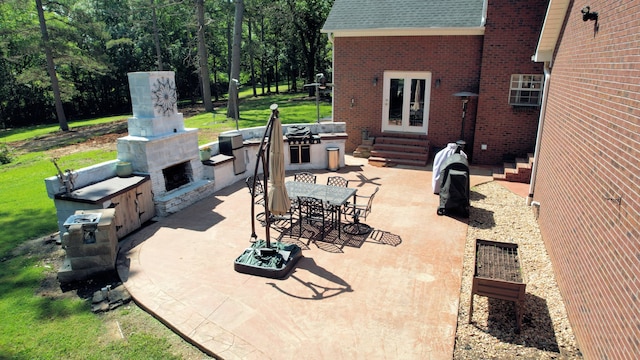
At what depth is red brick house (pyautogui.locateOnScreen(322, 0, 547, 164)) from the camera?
13.1 meters

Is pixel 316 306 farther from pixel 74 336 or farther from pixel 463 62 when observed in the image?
pixel 463 62

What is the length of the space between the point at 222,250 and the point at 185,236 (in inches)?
47.3

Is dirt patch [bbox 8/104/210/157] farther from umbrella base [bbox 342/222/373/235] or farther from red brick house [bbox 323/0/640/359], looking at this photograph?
umbrella base [bbox 342/222/373/235]

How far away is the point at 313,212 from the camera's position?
9.08 metres

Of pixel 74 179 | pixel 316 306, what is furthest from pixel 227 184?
pixel 316 306

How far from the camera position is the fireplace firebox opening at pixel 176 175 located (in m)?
10.3

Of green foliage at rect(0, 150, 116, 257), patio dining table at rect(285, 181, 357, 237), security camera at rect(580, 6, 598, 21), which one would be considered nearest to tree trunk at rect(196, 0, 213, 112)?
green foliage at rect(0, 150, 116, 257)

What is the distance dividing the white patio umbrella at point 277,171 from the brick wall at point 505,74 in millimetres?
9539

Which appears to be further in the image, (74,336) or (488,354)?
(74,336)

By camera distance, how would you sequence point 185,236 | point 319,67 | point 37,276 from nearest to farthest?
1. point 37,276
2. point 185,236
3. point 319,67

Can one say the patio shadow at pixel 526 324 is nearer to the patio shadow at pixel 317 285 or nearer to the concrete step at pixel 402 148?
the patio shadow at pixel 317 285

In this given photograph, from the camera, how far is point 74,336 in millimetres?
5348

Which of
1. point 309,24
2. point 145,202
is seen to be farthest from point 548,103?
point 309,24

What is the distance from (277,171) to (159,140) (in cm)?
409
